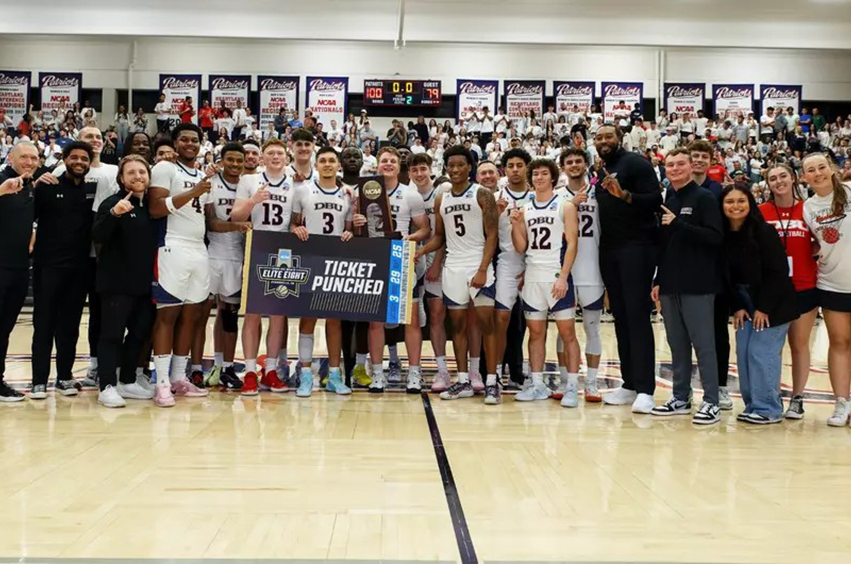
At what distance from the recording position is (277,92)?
29.2m

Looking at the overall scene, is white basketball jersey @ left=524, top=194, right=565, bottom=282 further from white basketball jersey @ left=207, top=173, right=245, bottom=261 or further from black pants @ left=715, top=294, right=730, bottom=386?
white basketball jersey @ left=207, top=173, right=245, bottom=261

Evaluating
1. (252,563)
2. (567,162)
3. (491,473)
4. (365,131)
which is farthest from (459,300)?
(365,131)

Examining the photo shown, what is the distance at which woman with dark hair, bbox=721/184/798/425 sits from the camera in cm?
543

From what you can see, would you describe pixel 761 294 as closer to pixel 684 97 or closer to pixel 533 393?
pixel 533 393

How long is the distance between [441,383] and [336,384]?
34.5 inches

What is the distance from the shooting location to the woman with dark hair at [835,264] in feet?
17.8

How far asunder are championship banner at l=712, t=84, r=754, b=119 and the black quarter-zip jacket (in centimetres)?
2609

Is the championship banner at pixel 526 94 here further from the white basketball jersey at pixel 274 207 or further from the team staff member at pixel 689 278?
the team staff member at pixel 689 278

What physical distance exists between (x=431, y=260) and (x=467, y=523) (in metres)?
3.82

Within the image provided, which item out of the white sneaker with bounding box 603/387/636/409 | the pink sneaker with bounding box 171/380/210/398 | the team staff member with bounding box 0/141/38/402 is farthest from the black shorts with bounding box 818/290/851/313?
the team staff member with bounding box 0/141/38/402

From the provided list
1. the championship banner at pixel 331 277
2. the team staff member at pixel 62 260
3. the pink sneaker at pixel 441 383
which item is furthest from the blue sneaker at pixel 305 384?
the team staff member at pixel 62 260

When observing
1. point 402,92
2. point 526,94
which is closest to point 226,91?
point 402,92

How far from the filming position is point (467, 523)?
10.4 feet

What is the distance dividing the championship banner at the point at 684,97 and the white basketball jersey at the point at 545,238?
1005 inches
